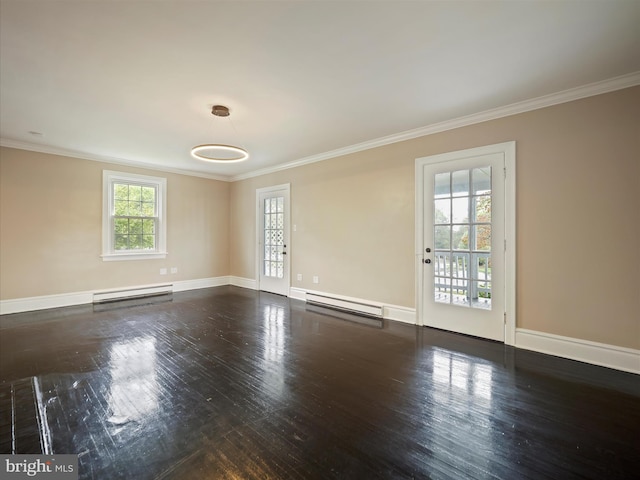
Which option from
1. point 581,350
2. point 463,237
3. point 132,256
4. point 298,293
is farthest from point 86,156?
point 581,350

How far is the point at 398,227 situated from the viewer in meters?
4.15

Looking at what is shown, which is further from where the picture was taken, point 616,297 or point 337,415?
point 616,297

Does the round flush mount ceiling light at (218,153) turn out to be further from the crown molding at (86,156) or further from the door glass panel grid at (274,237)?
the crown molding at (86,156)

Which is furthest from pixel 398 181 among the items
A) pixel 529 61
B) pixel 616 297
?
pixel 616 297

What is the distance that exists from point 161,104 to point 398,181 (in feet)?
9.95

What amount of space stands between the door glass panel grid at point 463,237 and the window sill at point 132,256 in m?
5.27

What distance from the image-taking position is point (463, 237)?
357cm

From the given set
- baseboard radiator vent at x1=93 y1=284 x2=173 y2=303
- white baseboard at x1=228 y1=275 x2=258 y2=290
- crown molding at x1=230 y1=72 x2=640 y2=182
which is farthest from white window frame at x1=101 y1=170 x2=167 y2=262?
crown molding at x1=230 y1=72 x2=640 y2=182

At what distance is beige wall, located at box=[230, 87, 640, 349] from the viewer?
2.64m

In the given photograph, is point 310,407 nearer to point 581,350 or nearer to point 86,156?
point 581,350

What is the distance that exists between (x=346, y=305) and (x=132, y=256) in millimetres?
4213

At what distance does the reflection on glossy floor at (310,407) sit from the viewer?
5.11 ft

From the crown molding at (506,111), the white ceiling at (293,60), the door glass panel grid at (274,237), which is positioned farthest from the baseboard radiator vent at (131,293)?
the crown molding at (506,111)

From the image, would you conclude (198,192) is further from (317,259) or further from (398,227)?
(398,227)
